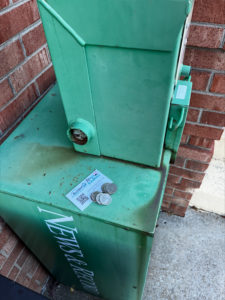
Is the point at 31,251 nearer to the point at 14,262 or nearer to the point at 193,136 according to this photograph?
the point at 14,262

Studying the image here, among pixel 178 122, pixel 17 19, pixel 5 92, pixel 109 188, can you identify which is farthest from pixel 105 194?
pixel 17 19

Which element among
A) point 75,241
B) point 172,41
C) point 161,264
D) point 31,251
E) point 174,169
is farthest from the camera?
point 161,264

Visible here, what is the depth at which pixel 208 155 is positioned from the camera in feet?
4.36

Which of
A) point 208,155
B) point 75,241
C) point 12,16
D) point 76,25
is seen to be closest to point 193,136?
point 208,155

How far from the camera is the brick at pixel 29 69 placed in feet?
3.46

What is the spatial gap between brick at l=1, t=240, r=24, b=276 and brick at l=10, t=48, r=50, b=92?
84 cm

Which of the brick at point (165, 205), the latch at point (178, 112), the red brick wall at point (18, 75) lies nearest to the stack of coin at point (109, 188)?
the latch at point (178, 112)

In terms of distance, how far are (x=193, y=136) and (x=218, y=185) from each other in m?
0.91

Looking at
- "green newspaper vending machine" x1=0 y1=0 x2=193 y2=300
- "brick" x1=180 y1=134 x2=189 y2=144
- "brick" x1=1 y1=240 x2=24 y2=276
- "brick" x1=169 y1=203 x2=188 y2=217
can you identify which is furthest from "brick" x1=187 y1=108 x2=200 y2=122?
"brick" x1=1 y1=240 x2=24 y2=276

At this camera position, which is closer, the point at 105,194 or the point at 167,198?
the point at 105,194

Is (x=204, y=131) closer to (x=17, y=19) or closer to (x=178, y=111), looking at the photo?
(x=178, y=111)

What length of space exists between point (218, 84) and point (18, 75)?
94 cm

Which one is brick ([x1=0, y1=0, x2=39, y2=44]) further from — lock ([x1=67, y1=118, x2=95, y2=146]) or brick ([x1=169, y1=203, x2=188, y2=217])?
brick ([x1=169, y1=203, x2=188, y2=217])

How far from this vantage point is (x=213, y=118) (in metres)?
1.17
